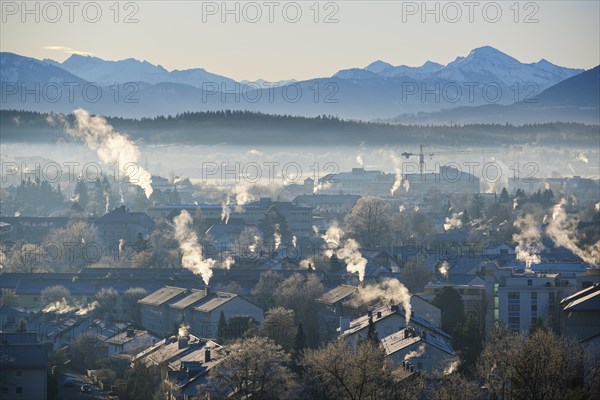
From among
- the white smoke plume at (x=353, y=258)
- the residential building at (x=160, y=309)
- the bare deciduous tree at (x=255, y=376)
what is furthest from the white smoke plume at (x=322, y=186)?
the bare deciduous tree at (x=255, y=376)

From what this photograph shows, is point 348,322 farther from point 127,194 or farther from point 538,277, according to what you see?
point 127,194

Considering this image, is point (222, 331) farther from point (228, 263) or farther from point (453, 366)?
point (228, 263)

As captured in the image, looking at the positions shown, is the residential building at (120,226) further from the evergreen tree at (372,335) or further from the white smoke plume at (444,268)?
the evergreen tree at (372,335)

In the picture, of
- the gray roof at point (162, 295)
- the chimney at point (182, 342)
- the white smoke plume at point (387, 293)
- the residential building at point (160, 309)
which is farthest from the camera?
the gray roof at point (162, 295)

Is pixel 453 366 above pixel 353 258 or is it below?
below

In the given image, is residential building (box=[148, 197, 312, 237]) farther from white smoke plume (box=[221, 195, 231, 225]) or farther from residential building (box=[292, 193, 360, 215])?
residential building (box=[292, 193, 360, 215])

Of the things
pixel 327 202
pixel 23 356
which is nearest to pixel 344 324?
pixel 23 356
